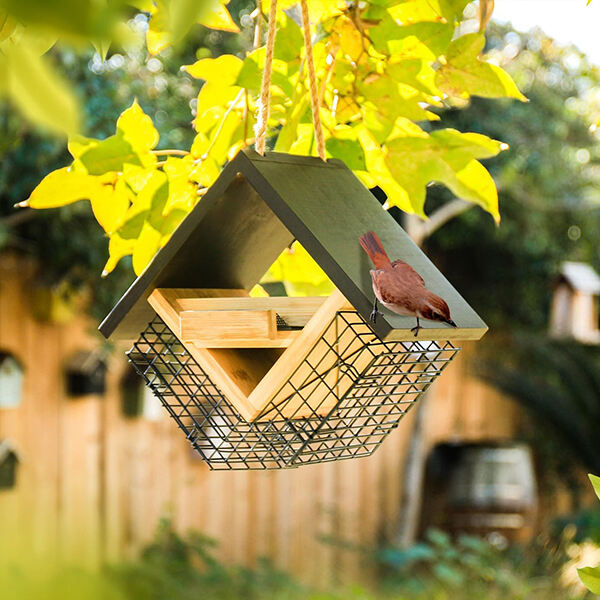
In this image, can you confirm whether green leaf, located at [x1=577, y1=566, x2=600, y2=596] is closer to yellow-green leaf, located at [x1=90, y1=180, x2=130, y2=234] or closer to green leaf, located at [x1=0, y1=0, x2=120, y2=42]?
yellow-green leaf, located at [x1=90, y1=180, x2=130, y2=234]

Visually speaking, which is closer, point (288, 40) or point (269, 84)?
point (269, 84)

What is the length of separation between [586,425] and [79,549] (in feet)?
9.80

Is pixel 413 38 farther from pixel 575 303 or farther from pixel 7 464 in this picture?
pixel 575 303

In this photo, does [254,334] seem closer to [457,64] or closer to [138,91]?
[457,64]

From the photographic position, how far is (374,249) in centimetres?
79

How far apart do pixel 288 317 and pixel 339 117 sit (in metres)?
0.25

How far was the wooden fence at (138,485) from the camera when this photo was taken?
3.60m

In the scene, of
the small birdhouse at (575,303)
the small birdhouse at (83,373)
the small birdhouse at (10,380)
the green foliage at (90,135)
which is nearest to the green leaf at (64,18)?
the green foliage at (90,135)

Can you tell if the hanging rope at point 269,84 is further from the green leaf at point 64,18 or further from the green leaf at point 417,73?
the green leaf at point 64,18

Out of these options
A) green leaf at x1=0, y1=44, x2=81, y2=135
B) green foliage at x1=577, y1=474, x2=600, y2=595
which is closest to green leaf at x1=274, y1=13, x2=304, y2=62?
green foliage at x1=577, y1=474, x2=600, y2=595

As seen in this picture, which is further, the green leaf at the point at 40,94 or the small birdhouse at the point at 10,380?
the small birdhouse at the point at 10,380

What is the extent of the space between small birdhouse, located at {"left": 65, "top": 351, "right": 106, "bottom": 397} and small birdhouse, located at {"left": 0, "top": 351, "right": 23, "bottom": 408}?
0.27 meters

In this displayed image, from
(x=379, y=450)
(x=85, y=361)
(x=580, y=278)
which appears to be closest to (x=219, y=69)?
(x=85, y=361)

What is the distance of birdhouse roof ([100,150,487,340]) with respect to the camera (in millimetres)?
784
